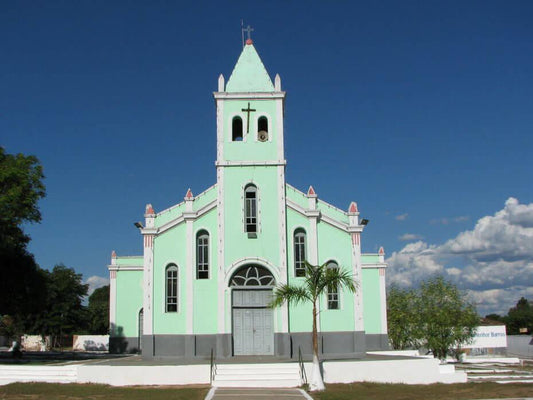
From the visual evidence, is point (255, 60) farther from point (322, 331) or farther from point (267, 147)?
point (322, 331)

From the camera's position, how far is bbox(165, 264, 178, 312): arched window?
30234 mm

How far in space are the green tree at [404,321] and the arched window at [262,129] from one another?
16334 mm

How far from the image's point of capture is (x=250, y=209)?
101ft

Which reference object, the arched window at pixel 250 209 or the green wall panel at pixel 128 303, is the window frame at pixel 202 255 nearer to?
the arched window at pixel 250 209

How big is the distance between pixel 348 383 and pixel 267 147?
510 inches

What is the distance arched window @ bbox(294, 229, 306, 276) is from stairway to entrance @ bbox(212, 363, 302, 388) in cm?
659

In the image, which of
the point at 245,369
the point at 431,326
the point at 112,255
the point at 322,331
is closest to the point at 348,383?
the point at 245,369

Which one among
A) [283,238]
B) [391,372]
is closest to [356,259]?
[283,238]

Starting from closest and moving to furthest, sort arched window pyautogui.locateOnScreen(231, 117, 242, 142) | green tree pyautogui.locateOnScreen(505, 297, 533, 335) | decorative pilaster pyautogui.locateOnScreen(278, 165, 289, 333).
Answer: decorative pilaster pyautogui.locateOnScreen(278, 165, 289, 333), arched window pyautogui.locateOnScreen(231, 117, 242, 142), green tree pyautogui.locateOnScreen(505, 297, 533, 335)

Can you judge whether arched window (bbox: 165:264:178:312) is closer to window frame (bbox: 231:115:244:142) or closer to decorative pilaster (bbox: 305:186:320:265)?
decorative pilaster (bbox: 305:186:320:265)

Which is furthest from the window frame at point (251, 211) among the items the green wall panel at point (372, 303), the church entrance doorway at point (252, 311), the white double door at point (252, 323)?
the green wall panel at point (372, 303)

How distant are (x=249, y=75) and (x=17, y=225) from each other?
575 inches

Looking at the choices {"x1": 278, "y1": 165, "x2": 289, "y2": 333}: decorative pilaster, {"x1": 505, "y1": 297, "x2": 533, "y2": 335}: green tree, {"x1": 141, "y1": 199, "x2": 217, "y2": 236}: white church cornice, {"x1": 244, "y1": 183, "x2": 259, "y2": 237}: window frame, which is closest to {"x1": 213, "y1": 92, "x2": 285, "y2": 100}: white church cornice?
{"x1": 278, "y1": 165, "x2": 289, "y2": 333}: decorative pilaster

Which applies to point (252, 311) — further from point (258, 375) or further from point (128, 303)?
point (128, 303)
